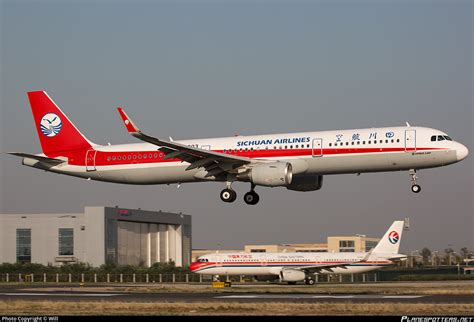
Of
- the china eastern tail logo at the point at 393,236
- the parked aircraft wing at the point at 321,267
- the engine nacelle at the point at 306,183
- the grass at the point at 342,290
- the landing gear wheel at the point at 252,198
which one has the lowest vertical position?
the grass at the point at 342,290

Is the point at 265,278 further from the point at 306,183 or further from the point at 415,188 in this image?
the point at 415,188

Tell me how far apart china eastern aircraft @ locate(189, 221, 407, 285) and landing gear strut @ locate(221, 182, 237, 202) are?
24537 mm

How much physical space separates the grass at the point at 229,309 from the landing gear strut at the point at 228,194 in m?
14.1

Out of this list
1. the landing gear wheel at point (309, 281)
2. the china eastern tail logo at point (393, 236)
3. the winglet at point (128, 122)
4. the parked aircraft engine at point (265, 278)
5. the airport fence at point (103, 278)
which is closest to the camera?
the winglet at point (128, 122)

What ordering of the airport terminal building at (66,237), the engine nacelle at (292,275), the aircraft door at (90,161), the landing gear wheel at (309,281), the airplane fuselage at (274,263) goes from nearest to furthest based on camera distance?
the aircraft door at (90,161) < the engine nacelle at (292,275) < the landing gear wheel at (309,281) < the airplane fuselage at (274,263) < the airport terminal building at (66,237)

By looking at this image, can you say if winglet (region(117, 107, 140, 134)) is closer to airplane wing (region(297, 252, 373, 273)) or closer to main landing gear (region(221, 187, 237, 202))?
main landing gear (region(221, 187, 237, 202))

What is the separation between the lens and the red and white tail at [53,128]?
A: 6366 centimetres

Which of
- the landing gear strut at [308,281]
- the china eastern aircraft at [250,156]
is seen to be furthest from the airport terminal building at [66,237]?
the china eastern aircraft at [250,156]

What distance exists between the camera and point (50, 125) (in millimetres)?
65500

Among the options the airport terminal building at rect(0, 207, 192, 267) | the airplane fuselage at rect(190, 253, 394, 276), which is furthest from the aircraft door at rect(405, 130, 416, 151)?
the airport terminal building at rect(0, 207, 192, 267)

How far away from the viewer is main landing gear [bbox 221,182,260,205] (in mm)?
58375

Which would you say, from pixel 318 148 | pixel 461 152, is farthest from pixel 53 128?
pixel 461 152

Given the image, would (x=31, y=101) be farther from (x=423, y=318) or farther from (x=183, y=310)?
(x=423, y=318)

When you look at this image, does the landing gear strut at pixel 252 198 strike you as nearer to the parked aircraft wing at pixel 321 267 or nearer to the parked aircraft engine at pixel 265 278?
the parked aircraft wing at pixel 321 267
